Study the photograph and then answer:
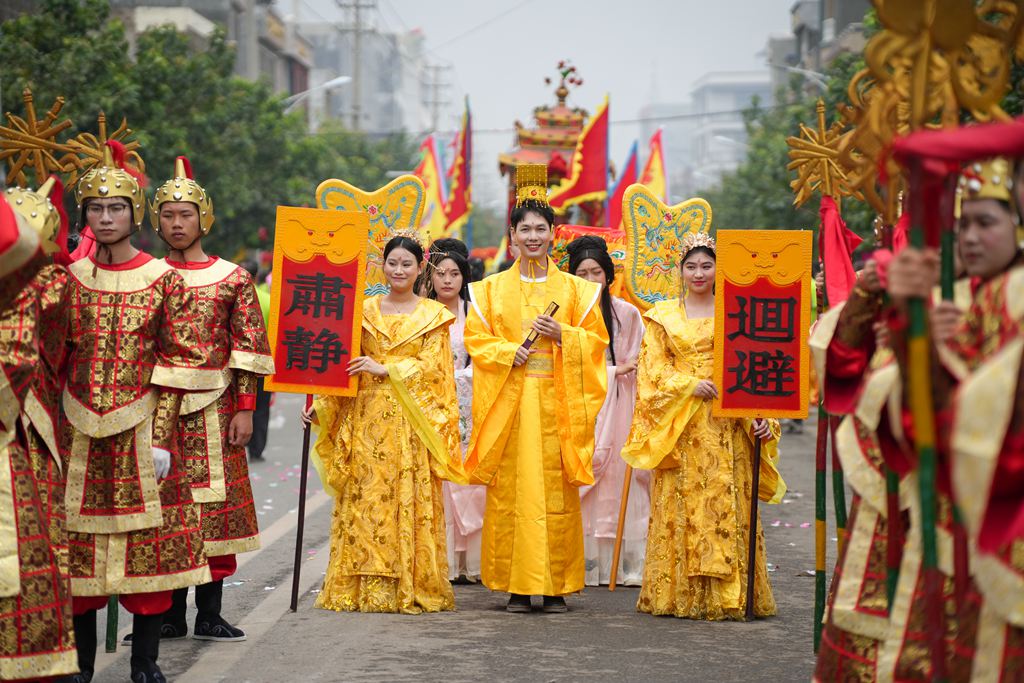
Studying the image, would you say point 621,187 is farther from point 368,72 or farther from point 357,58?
point 368,72

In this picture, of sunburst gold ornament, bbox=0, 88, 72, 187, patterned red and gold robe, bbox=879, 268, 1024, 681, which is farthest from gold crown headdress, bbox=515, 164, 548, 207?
patterned red and gold robe, bbox=879, 268, 1024, 681

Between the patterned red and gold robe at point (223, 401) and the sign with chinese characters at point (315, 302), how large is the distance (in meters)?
0.84

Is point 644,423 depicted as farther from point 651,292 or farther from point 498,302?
point 651,292

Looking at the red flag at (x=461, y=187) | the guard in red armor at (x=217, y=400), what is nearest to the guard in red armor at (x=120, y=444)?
the guard in red armor at (x=217, y=400)

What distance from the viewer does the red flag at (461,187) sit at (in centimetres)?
2098

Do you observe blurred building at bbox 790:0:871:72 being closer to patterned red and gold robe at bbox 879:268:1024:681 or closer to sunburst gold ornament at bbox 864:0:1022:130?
sunburst gold ornament at bbox 864:0:1022:130

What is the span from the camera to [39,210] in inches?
228

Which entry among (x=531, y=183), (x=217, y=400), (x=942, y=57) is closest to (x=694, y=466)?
(x=531, y=183)

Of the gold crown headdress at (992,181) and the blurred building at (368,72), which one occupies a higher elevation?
the blurred building at (368,72)

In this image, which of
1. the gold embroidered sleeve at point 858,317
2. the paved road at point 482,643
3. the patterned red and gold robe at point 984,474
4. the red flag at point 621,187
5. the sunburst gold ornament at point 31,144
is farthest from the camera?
the red flag at point 621,187

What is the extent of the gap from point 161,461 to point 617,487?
3.80 m

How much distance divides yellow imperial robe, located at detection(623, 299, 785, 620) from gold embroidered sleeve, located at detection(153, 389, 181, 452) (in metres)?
2.54

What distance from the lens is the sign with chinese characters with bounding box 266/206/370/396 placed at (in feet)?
27.0

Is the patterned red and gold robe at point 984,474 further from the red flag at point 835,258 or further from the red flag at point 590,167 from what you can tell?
the red flag at point 590,167
